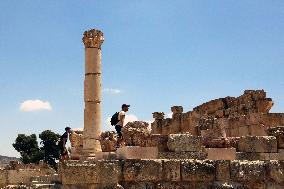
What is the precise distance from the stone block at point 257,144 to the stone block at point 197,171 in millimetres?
1776

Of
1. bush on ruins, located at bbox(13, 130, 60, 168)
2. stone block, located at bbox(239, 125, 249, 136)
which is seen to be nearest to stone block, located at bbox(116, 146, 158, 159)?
stone block, located at bbox(239, 125, 249, 136)

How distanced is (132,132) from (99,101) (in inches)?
260

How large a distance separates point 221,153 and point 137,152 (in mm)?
1978

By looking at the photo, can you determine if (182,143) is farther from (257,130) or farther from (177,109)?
(177,109)

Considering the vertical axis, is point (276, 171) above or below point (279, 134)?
below

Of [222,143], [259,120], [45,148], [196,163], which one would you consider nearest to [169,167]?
[196,163]

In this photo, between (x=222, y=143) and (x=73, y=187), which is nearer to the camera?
(x=73, y=187)

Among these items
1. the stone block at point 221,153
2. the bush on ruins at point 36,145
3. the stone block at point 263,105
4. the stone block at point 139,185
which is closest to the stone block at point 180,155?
the stone block at point 221,153

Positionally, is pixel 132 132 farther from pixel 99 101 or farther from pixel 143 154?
pixel 99 101

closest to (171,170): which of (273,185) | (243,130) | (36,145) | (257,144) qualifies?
(273,185)

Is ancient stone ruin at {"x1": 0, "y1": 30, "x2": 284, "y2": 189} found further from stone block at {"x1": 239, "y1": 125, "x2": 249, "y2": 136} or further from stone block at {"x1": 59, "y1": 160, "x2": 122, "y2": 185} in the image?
stone block at {"x1": 239, "y1": 125, "x2": 249, "y2": 136}

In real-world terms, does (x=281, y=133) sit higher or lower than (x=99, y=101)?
lower

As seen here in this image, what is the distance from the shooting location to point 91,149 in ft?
48.9

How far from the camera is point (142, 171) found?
7.53m
